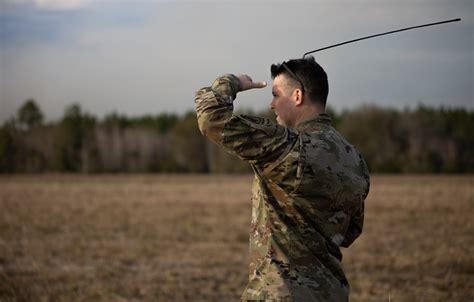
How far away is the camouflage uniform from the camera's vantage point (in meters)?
3.11

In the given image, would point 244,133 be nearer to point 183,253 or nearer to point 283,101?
point 283,101

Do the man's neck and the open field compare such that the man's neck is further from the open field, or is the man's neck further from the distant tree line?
the distant tree line

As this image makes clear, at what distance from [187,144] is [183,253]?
7540 cm

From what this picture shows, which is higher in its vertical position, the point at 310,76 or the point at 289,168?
the point at 310,76

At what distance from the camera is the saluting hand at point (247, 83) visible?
341cm

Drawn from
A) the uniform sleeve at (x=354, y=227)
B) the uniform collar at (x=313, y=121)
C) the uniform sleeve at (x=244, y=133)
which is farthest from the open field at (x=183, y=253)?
the uniform sleeve at (x=244, y=133)

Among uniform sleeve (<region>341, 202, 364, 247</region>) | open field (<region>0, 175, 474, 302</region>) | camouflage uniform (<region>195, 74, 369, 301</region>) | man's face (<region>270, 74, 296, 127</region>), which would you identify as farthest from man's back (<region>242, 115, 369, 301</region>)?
open field (<region>0, 175, 474, 302</region>)

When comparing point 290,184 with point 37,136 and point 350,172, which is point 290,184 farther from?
point 37,136

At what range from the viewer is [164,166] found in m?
84.1

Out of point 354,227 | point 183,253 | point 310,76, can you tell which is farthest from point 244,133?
point 183,253

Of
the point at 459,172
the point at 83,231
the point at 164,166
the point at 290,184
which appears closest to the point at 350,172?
the point at 290,184

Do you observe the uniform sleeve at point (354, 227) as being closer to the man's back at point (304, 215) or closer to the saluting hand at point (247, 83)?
the man's back at point (304, 215)

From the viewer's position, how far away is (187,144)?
88375mm

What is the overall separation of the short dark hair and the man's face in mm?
56
